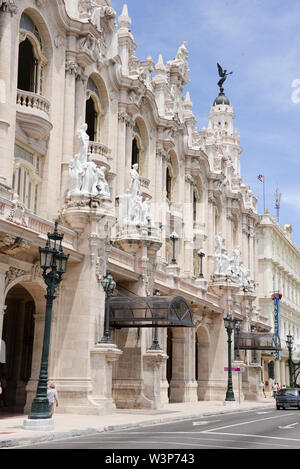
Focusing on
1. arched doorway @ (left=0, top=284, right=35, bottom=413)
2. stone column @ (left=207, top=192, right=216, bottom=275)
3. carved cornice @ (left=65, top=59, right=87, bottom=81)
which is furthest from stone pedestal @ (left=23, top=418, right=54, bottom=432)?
stone column @ (left=207, top=192, right=216, bottom=275)

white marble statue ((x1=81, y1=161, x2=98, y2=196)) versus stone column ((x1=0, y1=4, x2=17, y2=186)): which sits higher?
stone column ((x1=0, y1=4, x2=17, y2=186))

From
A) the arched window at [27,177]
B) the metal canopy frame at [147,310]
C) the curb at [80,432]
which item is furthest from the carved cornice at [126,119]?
the curb at [80,432]

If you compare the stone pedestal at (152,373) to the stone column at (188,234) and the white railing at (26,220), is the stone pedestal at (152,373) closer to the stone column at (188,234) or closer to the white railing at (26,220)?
the white railing at (26,220)

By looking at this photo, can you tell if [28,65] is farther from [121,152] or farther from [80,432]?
[80,432]

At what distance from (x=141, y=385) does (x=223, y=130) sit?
4738 cm

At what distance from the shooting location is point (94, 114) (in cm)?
3991

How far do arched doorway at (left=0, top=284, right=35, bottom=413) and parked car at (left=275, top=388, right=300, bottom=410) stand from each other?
16049 millimetres

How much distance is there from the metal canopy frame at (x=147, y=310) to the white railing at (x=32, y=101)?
10.1 metres

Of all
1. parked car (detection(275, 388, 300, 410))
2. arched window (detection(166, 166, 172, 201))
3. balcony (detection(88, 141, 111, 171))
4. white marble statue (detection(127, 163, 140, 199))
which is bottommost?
parked car (detection(275, 388, 300, 410))

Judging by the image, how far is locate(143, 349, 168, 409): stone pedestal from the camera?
34.0 meters

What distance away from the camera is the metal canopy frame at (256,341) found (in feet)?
175

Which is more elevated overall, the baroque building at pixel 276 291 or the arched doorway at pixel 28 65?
the arched doorway at pixel 28 65

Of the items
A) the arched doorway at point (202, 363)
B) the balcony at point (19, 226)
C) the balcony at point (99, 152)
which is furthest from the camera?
the arched doorway at point (202, 363)

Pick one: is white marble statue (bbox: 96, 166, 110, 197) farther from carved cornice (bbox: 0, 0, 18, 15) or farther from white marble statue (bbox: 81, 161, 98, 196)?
carved cornice (bbox: 0, 0, 18, 15)
